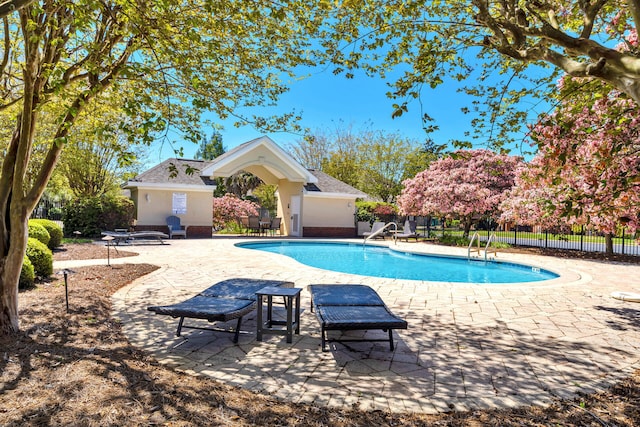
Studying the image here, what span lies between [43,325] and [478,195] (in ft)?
61.4

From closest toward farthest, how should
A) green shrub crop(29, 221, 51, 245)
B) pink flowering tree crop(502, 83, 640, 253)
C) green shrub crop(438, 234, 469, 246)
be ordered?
pink flowering tree crop(502, 83, 640, 253), green shrub crop(29, 221, 51, 245), green shrub crop(438, 234, 469, 246)

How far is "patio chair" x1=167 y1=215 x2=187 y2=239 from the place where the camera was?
2033 centimetres

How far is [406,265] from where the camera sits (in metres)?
14.2

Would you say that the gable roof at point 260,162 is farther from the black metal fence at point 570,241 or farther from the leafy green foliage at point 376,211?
the black metal fence at point 570,241

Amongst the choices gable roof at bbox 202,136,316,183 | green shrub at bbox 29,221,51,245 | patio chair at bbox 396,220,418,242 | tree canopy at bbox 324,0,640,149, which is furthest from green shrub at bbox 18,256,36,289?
patio chair at bbox 396,220,418,242

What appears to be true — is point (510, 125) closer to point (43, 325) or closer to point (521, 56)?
point (521, 56)

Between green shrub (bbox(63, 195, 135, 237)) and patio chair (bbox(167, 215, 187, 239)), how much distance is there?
226 cm

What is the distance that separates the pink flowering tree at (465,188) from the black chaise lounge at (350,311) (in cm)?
1569

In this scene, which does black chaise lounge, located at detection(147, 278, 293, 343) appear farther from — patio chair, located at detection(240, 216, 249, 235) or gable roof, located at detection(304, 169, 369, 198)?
patio chair, located at detection(240, 216, 249, 235)

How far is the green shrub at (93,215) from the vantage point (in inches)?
727

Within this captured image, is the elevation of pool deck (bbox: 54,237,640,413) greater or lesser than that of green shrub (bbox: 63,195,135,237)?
lesser

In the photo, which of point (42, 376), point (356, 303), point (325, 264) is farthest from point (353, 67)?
point (325, 264)

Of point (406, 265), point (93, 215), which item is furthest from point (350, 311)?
point (93, 215)

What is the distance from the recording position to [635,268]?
11836 mm
